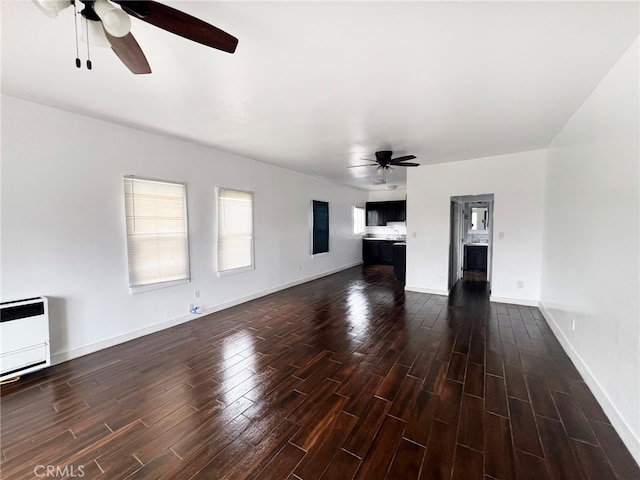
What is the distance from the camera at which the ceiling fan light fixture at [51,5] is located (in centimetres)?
116

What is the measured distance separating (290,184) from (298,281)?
218cm

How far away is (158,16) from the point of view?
1.25 metres

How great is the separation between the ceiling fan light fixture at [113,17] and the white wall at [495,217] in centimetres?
510

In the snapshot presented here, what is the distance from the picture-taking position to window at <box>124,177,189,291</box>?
3324 millimetres

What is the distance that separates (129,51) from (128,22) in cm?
32

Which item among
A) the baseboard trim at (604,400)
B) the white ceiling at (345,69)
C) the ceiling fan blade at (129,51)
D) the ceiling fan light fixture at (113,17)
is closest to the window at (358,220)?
the white ceiling at (345,69)

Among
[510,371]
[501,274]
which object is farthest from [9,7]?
[501,274]

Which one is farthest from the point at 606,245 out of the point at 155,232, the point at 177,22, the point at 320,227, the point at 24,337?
the point at 320,227

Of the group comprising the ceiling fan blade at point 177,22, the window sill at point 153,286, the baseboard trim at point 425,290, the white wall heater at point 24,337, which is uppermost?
the ceiling fan blade at point 177,22

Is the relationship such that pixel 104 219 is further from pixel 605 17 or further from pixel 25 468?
pixel 605 17

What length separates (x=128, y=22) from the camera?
1.21m

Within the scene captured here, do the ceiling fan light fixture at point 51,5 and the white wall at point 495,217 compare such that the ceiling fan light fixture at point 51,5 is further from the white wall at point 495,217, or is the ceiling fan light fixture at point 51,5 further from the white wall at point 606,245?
the white wall at point 495,217

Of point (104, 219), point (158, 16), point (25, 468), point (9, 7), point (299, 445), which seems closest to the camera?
point (158, 16)

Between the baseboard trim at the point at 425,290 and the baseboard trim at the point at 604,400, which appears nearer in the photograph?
the baseboard trim at the point at 604,400
